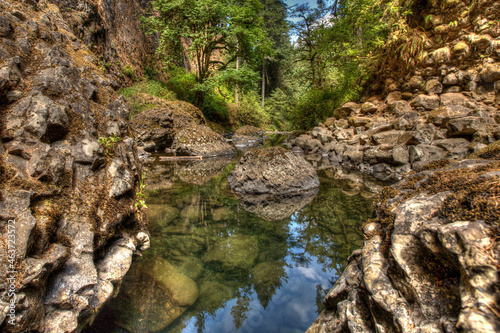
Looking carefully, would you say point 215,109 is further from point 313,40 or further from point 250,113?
point 313,40

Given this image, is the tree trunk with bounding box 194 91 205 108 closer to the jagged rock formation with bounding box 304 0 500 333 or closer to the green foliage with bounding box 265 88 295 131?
the green foliage with bounding box 265 88 295 131

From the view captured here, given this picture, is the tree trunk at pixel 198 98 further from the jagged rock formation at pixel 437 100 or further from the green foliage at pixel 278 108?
the green foliage at pixel 278 108

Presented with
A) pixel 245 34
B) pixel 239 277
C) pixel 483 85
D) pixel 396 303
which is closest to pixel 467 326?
pixel 396 303

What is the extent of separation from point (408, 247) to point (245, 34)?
57.2 ft

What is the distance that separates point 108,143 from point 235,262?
248cm

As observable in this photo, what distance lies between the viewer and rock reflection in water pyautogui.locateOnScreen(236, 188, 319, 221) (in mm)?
5367

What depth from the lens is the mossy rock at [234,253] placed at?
360cm

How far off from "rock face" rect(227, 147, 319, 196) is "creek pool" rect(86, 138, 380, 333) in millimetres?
478

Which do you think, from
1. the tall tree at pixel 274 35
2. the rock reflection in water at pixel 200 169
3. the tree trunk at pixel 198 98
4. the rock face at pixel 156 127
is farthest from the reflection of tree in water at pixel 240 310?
the tall tree at pixel 274 35

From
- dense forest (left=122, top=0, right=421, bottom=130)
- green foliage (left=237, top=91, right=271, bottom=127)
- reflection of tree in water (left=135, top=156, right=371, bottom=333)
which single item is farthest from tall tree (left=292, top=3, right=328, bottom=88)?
reflection of tree in water (left=135, top=156, right=371, bottom=333)

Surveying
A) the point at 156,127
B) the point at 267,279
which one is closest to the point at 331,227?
the point at 267,279

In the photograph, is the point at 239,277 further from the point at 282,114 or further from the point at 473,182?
the point at 282,114

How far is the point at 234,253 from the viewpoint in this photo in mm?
3902

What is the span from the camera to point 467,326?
1.08 metres
